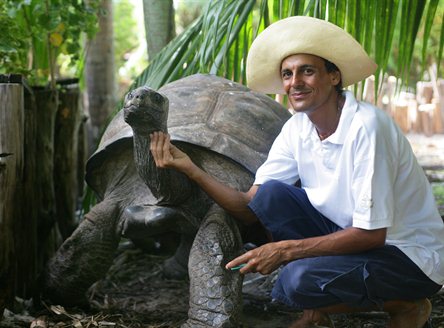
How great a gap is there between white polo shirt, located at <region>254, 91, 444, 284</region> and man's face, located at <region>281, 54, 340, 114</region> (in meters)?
0.09

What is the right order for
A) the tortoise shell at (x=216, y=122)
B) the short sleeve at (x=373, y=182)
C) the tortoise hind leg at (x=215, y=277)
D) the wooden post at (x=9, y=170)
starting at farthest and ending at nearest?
the tortoise shell at (x=216, y=122), the wooden post at (x=9, y=170), the tortoise hind leg at (x=215, y=277), the short sleeve at (x=373, y=182)

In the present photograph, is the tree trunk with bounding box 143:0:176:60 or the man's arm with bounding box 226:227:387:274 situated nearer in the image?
the man's arm with bounding box 226:227:387:274

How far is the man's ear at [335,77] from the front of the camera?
2676 millimetres

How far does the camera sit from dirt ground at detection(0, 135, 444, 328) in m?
3.09

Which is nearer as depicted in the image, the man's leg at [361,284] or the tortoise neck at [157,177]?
the man's leg at [361,284]

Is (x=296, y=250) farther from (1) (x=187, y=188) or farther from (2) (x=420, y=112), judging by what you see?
(2) (x=420, y=112)

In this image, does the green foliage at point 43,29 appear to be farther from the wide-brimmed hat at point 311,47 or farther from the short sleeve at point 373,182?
the short sleeve at point 373,182

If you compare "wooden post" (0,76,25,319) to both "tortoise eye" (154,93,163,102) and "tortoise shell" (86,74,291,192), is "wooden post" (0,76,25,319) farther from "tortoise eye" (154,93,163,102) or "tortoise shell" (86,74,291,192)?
"tortoise eye" (154,93,163,102)

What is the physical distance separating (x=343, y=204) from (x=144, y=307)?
4.41 ft

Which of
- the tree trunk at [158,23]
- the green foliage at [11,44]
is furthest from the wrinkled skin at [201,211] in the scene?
the tree trunk at [158,23]

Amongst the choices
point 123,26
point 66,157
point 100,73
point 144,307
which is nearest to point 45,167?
point 66,157

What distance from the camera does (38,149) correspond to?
3.81 metres

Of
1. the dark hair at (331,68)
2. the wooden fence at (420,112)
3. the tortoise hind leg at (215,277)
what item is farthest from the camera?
the wooden fence at (420,112)

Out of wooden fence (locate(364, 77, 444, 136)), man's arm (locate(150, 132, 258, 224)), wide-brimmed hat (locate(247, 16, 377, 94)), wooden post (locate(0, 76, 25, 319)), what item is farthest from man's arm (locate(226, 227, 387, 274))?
wooden fence (locate(364, 77, 444, 136))
